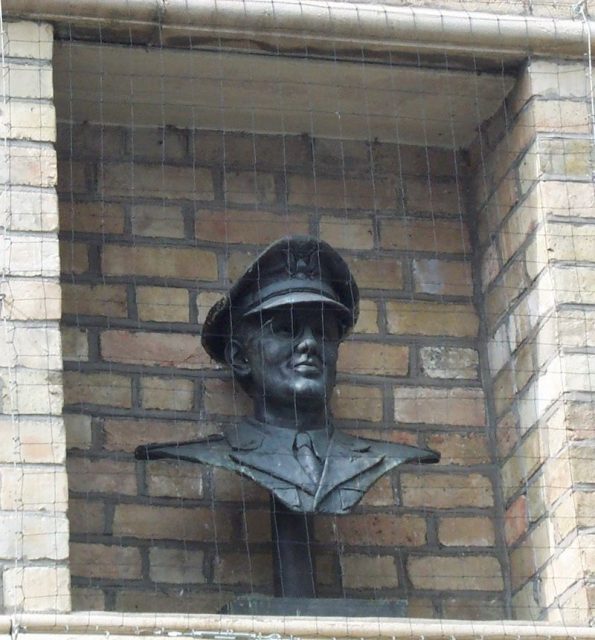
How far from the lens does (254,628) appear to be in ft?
17.6

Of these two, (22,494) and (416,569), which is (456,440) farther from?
(22,494)

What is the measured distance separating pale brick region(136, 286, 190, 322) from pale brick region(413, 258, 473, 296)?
583 mm

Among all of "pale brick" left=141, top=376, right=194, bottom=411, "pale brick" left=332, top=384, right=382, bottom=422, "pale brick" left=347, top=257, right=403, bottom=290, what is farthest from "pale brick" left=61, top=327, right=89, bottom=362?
"pale brick" left=347, top=257, right=403, bottom=290

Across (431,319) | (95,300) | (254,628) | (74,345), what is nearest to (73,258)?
(95,300)

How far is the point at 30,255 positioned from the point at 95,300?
20.7 inches

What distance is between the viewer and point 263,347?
5.95 m

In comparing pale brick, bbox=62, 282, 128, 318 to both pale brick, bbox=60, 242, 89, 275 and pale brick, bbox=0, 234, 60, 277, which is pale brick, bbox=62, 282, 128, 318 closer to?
pale brick, bbox=60, 242, 89, 275

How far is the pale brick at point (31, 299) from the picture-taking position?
5.61 m

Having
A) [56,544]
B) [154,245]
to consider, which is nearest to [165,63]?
[154,245]

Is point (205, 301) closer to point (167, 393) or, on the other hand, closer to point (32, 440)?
point (167, 393)

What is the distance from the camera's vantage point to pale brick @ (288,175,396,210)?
21.2ft

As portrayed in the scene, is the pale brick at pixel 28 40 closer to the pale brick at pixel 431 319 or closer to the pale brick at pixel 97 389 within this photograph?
the pale brick at pixel 97 389

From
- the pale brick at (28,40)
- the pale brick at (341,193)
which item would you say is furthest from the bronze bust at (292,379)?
the pale brick at (28,40)

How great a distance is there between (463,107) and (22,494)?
162 centimetres
